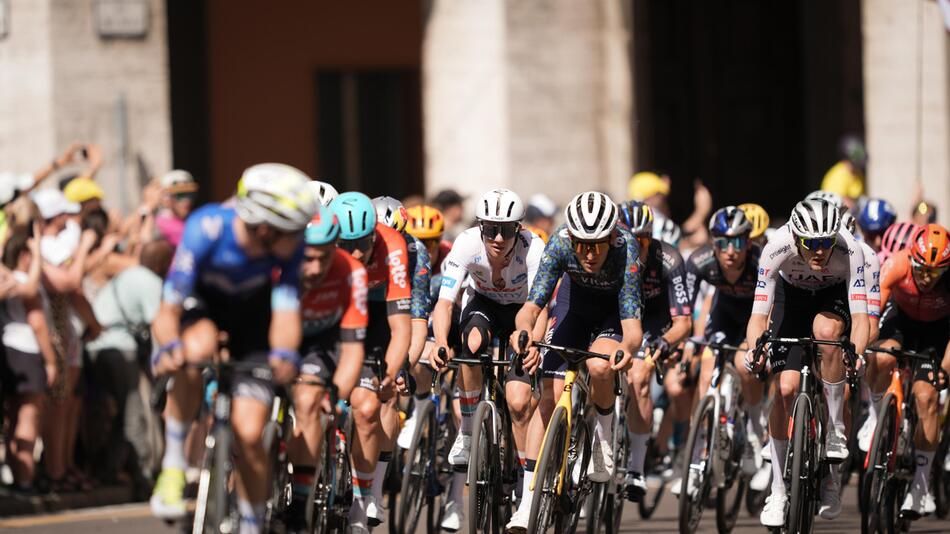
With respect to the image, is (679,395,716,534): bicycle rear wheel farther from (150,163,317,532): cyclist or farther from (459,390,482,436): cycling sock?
(150,163,317,532): cyclist

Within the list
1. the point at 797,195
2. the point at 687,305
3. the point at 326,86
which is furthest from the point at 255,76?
the point at 687,305

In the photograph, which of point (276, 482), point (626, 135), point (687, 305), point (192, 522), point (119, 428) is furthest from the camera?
point (626, 135)

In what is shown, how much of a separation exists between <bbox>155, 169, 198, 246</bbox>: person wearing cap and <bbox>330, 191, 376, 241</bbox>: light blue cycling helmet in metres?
5.40

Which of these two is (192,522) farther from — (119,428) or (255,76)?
Result: (255,76)

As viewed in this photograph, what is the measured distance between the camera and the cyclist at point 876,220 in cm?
1327

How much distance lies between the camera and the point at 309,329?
908 centimetres

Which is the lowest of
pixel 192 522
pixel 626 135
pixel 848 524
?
pixel 848 524

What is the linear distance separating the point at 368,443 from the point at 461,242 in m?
1.56

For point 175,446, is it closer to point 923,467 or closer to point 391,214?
point 391,214

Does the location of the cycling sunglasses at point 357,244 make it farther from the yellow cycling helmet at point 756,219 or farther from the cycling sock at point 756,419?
the yellow cycling helmet at point 756,219

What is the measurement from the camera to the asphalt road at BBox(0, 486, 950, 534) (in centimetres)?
1189

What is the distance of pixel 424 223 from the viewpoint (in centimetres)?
1185

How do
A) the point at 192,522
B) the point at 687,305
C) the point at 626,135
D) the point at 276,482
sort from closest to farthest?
1. the point at 192,522
2. the point at 276,482
3. the point at 687,305
4. the point at 626,135

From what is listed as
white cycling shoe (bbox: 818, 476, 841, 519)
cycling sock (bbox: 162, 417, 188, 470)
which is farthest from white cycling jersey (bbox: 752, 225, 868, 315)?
cycling sock (bbox: 162, 417, 188, 470)
